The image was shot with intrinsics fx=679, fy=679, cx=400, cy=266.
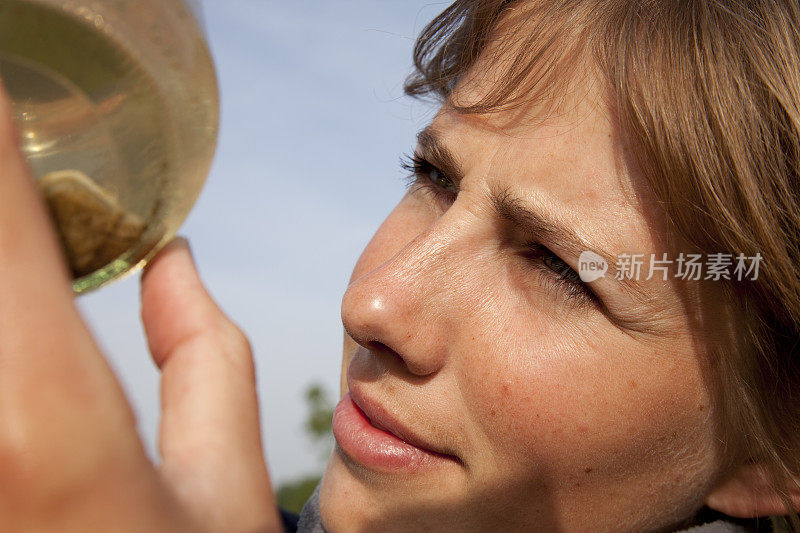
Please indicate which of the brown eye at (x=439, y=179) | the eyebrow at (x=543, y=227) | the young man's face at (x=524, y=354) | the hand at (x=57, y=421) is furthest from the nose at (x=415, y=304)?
the hand at (x=57, y=421)

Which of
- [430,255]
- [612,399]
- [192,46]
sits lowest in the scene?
[612,399]

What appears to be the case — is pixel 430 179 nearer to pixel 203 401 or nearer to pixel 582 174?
pixel 582 174

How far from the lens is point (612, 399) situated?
152 cm

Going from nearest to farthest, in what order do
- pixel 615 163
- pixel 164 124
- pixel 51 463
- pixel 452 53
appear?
pixel 51 463
pixel 164 124
pixel 615 163
pixel 452 53

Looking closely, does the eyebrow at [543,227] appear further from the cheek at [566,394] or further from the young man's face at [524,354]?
the cheek at [566,394]

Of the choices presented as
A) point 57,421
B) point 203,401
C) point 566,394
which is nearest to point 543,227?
point 566,394

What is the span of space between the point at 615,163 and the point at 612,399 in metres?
0.52

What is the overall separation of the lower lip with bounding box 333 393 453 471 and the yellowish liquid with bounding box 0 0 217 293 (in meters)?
0.70

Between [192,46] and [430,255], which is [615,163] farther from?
[192,46]

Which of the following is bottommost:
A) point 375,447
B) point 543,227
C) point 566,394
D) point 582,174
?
point 375,447

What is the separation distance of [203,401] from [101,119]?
46cm

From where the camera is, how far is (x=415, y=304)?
150cm

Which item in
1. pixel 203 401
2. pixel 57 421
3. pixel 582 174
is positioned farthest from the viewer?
pixel 582 174

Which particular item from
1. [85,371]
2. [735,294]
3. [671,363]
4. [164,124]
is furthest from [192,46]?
[735,294]
